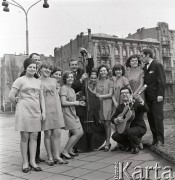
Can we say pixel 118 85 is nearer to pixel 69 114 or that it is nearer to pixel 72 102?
pixel 72 102

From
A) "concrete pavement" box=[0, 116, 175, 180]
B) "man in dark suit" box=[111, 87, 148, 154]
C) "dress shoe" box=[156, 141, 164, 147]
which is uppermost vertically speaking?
"man in dark suit" box=[111, 87, 148, 154]

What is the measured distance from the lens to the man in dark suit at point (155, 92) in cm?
572

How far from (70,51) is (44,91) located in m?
44.8

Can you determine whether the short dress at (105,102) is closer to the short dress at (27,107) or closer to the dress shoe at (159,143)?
the dress shoe at (159,143)

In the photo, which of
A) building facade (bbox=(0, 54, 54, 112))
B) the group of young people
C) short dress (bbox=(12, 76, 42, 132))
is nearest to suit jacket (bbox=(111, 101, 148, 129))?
the group of young people

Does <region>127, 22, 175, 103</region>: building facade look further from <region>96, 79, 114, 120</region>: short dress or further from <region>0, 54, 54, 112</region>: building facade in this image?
<region>96, 79, 114, 120</region>: short dress

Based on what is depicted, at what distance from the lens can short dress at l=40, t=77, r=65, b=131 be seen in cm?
480

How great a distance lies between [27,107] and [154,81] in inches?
110

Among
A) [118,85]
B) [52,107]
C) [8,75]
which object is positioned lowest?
[52,107]

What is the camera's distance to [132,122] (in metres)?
5.75

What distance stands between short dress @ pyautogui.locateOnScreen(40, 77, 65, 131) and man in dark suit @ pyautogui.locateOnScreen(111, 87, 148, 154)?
124cm

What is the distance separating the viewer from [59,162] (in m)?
4.79

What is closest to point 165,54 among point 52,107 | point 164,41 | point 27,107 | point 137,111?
point 164,41

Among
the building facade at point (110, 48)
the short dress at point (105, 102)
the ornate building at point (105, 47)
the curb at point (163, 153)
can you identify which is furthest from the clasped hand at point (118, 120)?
the ornate building at point (105, 47)
